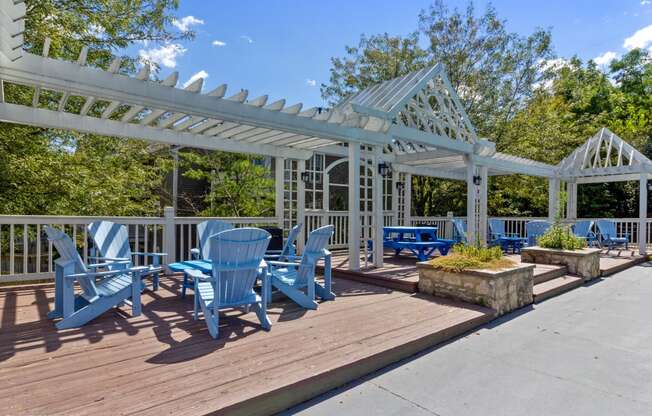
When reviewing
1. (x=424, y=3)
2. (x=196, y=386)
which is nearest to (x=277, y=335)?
(x=196, y=386)

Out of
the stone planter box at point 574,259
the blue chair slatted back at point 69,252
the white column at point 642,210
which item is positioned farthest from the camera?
the white column at point 642,210

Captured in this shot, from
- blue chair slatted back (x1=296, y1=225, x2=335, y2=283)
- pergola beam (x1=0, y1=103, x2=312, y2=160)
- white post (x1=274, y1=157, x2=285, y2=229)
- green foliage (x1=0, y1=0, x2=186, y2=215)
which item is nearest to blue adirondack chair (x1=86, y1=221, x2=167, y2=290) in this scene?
pergola beam (x1=0, y1=103, x2=312, y2=160)

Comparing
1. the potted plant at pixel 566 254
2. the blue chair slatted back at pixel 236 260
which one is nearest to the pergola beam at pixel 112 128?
the blue chair slatted back at pixel 236 260

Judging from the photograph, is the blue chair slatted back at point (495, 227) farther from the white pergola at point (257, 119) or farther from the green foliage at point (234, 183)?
the green foliage at point (234, 183)

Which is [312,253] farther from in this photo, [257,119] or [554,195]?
[554,195]

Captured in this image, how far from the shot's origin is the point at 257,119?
4.68m

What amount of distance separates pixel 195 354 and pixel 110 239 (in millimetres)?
2296

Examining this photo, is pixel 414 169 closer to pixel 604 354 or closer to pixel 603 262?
pixel 603 262

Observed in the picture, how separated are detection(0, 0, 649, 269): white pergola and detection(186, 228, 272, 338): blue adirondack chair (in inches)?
70.9

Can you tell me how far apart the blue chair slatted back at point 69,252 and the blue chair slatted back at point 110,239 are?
1.92 feet

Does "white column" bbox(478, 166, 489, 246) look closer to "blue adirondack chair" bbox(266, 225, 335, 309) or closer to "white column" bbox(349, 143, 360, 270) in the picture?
"white column" bbox(349, 143, 360, 270)

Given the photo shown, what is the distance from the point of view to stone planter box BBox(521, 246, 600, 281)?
662 centimetres

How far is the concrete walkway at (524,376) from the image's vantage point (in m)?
2.41

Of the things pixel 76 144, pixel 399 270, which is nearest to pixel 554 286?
pixel 399 270
